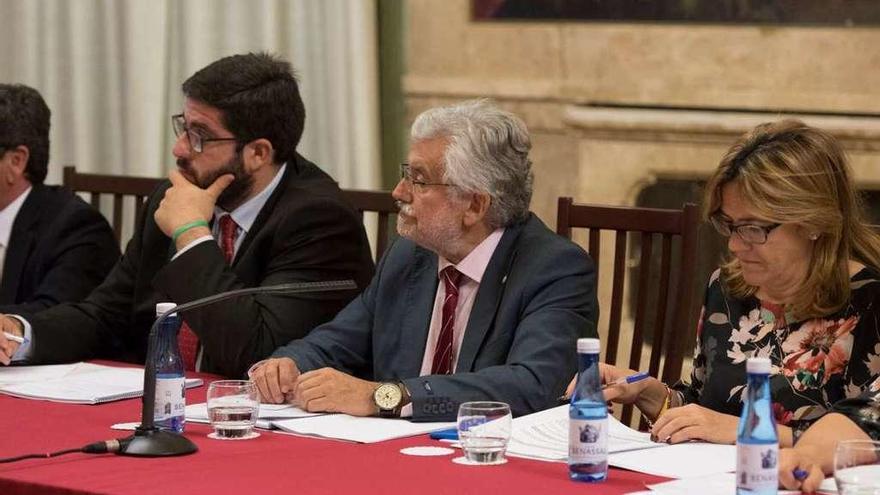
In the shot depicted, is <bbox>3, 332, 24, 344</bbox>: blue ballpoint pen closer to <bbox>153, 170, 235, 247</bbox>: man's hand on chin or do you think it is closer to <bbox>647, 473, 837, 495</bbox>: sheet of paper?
<bbox>153, 170, 235, 247</bbox>: man's hand on chin

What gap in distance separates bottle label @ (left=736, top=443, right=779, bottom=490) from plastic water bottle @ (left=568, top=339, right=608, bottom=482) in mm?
272

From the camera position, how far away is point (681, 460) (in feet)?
7.85

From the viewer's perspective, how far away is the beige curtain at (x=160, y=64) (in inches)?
202

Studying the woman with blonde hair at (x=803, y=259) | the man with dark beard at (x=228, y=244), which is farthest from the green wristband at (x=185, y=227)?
the woman with blonde hair at (x=803, y=259)

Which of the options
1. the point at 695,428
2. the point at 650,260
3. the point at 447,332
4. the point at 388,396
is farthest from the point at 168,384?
the point at 650,260

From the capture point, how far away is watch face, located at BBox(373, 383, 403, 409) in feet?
9.11

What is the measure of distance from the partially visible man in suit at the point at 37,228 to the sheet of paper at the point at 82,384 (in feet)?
1.97

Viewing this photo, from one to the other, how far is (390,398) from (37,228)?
1719 mm

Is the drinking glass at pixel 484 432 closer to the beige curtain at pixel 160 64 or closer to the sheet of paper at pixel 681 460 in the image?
the sheet of paper at pixel 681 460

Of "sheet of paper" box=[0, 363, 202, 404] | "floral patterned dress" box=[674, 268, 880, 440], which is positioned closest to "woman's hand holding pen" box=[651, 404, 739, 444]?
"floral patterned dress" box=[674, 268, 880, 440]

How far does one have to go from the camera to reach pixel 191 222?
11.5 feet

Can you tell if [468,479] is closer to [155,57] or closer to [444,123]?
[444,123]

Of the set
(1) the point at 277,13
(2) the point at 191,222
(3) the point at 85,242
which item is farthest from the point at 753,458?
(1) the point at 277,13

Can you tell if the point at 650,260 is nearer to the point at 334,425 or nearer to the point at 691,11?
the point at 334,425
